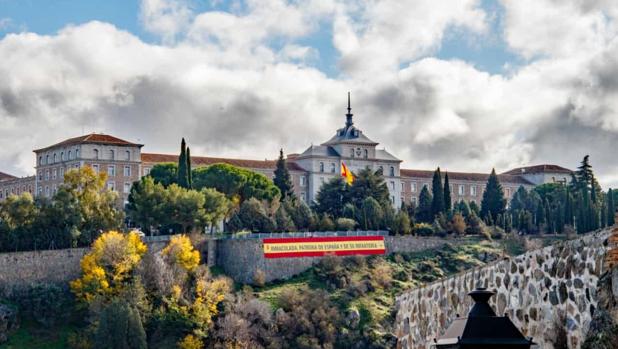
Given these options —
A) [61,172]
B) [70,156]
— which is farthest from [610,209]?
[61,172]

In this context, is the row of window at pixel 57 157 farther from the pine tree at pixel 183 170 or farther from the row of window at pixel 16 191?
the pine tree at pixel 183 170

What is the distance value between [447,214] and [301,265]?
16.0m

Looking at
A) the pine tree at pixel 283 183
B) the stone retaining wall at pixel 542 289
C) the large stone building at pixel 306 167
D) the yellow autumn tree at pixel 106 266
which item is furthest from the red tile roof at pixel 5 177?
the stone retaining wall at pixel 542 289

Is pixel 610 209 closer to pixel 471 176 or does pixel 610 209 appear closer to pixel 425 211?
pixel 425 211

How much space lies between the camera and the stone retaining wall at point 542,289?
794 cm

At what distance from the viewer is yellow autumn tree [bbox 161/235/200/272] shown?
5303 centimetres

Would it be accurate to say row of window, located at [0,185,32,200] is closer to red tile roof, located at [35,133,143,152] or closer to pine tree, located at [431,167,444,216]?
red tile roof, located at [35,133,143,152]

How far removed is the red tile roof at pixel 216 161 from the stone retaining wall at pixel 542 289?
2884 inches

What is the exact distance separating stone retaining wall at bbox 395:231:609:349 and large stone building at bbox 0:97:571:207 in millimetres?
69754

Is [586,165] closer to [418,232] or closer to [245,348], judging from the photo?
[418,232]

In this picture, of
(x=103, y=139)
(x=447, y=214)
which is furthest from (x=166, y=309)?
(x=103, y=139)

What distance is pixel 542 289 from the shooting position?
8.61m

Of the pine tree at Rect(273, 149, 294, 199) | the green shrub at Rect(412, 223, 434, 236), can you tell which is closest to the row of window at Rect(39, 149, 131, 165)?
the pine tree at Rect(273, 149, 294, 199)

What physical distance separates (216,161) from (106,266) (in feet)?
114
